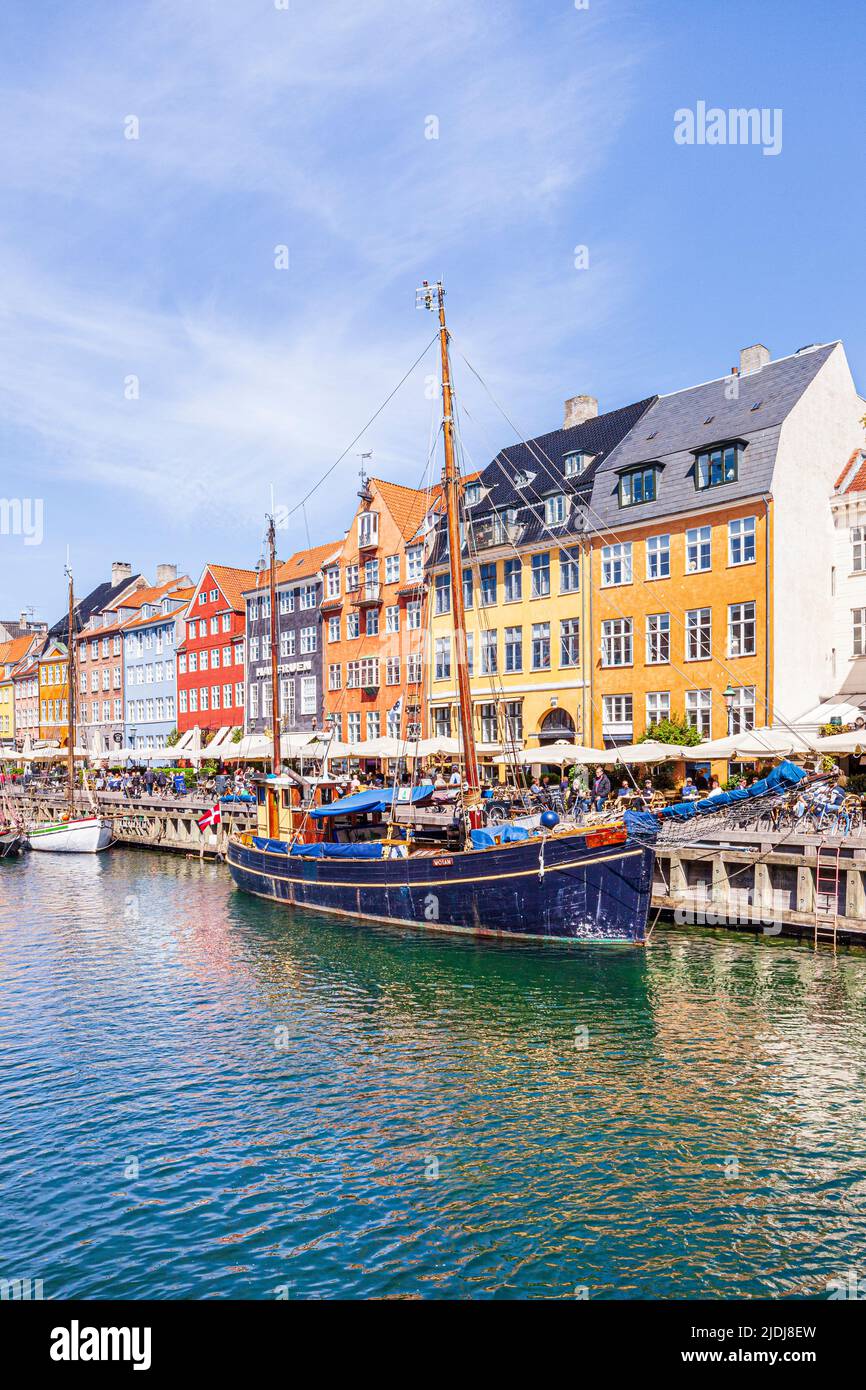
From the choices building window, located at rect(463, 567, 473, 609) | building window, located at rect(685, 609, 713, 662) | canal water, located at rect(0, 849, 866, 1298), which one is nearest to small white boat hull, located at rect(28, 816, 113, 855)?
building window, located at rect(463, 567, 473, 609)

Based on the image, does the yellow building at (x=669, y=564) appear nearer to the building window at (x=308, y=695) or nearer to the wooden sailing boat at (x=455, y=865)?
the wooden sailing boat at (x=455, y=865)

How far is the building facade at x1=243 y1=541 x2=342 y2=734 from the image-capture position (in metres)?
64.9

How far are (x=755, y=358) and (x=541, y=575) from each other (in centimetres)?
1425

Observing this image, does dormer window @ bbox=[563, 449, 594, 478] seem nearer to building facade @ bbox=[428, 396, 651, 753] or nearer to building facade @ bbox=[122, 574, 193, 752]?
building facade @ bbox=[428, 396, 651, 753]

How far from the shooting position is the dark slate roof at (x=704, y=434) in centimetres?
3909

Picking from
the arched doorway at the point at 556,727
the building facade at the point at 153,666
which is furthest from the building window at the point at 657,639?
the building facade at the point at 153,666

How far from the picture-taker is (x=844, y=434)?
135 feet

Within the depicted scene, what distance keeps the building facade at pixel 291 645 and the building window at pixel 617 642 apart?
24.2m

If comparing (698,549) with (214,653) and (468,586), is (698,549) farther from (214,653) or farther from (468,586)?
(214,653)

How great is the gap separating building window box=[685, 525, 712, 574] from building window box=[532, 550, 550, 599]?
853 centimetres

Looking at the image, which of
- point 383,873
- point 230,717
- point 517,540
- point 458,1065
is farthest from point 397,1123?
point 230,717

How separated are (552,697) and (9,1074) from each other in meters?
34.2

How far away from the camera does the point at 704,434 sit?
42594mm
